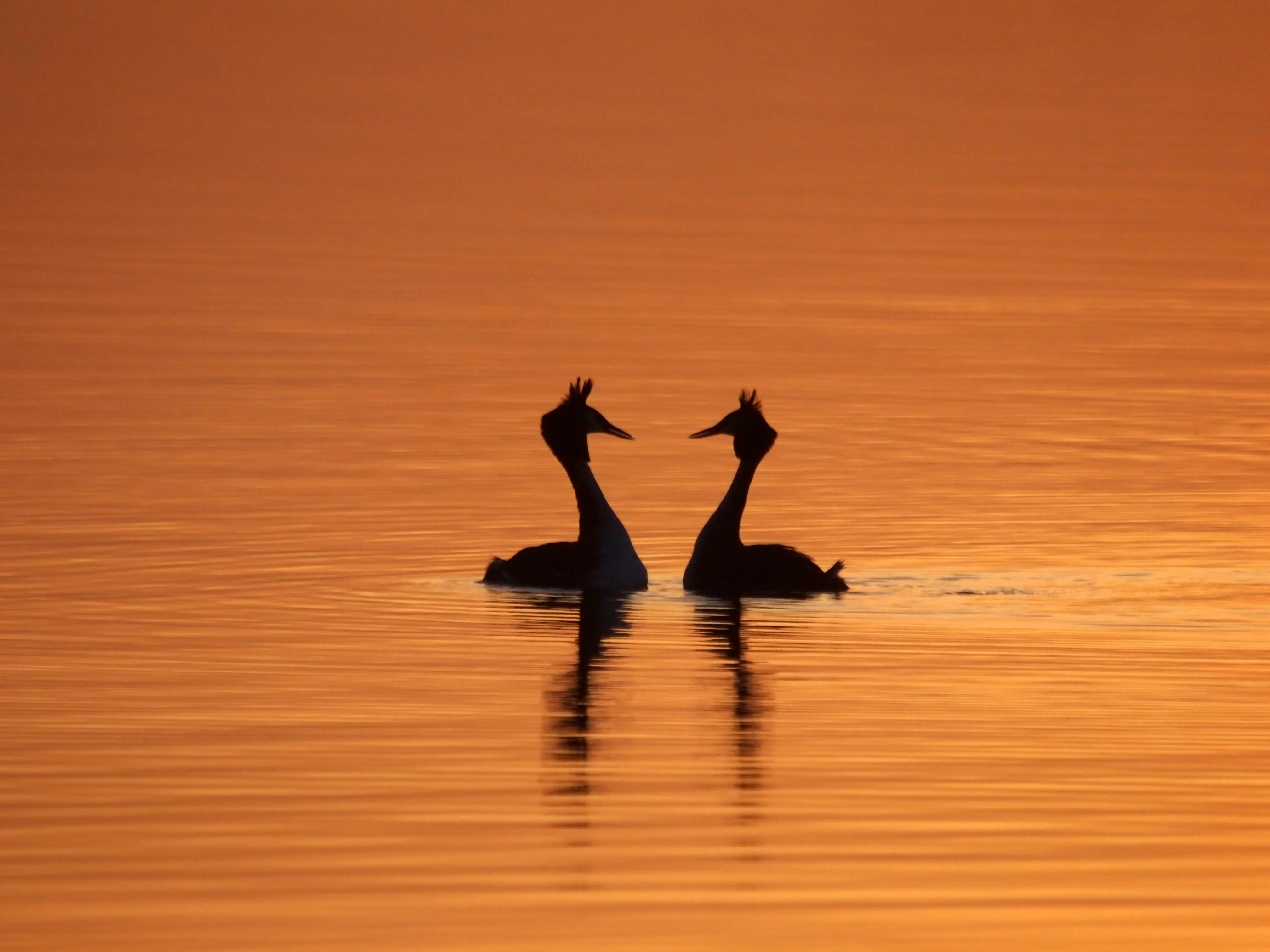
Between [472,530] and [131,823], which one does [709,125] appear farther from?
[131,823]

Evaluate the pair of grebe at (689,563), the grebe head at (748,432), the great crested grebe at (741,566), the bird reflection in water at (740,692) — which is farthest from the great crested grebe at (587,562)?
the grebe head at (748,432)

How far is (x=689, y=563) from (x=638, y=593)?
3.54 feet

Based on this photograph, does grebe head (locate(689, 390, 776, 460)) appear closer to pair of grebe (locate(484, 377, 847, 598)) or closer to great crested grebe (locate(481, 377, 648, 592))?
pair of grebe (locate(484, 377, 847, 598))

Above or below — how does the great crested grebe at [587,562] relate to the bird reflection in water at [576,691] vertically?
above

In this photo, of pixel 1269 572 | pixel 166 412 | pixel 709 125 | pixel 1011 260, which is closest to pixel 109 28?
pixel 709 125

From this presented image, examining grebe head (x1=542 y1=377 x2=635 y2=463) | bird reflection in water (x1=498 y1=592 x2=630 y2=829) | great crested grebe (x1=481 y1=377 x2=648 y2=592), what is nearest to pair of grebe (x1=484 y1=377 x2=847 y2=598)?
great crested grebe (x1=481 y1=377 x2=648 y2=592)

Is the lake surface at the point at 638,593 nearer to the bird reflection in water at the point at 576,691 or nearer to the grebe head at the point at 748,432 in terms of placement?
the bird reflection in water at the point at 576,691

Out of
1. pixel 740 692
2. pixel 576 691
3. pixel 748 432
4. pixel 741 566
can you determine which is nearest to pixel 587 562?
pixel 741 566

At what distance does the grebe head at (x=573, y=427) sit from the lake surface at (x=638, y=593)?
1.00 m

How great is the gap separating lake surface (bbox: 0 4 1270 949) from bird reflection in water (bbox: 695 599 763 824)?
45 millimetres

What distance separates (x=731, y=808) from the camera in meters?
13.9

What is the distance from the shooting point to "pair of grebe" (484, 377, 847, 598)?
21094mm

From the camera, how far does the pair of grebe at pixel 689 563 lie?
21.1m

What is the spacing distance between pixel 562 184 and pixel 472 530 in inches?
1795
